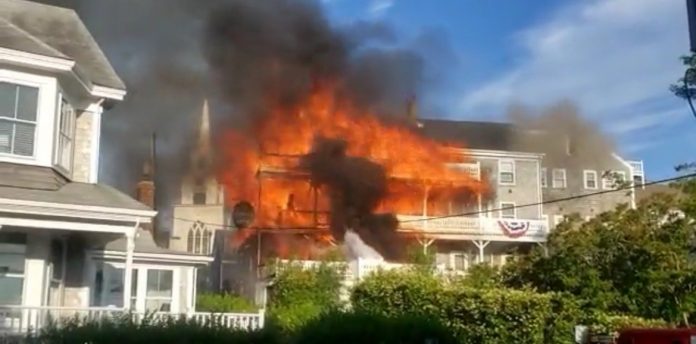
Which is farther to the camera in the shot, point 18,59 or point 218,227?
point 218,227

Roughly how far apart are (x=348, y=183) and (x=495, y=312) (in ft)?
79.2

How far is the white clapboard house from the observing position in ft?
46.9

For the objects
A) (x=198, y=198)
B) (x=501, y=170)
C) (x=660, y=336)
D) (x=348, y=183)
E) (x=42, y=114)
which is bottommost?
(x=660, y=336)

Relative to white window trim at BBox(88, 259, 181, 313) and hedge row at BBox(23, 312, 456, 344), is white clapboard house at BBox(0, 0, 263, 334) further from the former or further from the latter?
hedge row at BBox(23, 312, 456, 344)

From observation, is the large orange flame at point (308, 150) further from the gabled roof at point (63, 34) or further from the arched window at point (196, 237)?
the gabled roof at point (63, 34)

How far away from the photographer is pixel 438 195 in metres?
42.8

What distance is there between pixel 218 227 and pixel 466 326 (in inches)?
1032

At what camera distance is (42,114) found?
15.4 meters

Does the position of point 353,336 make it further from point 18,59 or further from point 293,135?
point 293,135

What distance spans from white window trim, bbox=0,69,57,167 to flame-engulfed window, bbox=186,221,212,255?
26581mm

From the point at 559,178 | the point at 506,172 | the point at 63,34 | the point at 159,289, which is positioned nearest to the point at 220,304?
the point at 159,289

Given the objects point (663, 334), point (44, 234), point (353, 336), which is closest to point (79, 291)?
point (44, 234)

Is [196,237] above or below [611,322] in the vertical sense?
above

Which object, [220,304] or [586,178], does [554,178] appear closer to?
[586,178]
